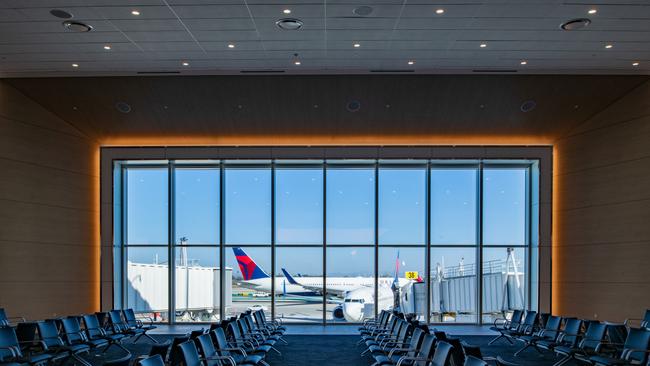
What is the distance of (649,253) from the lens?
10812 mm

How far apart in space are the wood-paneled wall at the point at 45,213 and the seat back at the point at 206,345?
7020mm

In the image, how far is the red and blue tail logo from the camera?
14.1 m

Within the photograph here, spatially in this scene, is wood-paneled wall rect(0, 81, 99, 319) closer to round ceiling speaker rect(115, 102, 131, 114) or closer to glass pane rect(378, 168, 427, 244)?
round ceiling speaker rect(115, 102, 131, 114)

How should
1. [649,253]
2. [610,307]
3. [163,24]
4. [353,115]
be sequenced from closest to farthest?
[163,24] < [649,253] < [610,307] < [353,115]

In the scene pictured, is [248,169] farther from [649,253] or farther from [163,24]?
[649,253]

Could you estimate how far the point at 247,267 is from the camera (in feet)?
46.4

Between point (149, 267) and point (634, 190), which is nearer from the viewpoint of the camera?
point (634, 190)

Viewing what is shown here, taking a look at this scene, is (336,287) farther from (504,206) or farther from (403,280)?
(504,206)

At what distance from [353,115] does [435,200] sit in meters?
3.56

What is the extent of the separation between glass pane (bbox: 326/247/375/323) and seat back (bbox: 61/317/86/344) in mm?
6710

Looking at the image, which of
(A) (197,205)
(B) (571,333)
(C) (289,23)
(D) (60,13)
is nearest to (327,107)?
(C) (289,23)

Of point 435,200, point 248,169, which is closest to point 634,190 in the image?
point 435,200

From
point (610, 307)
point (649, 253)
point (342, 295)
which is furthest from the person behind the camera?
point (342, 295)

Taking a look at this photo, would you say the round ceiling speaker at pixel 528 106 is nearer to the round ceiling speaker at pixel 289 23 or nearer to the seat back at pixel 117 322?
the round ceiling speaker at pixel 289 23
